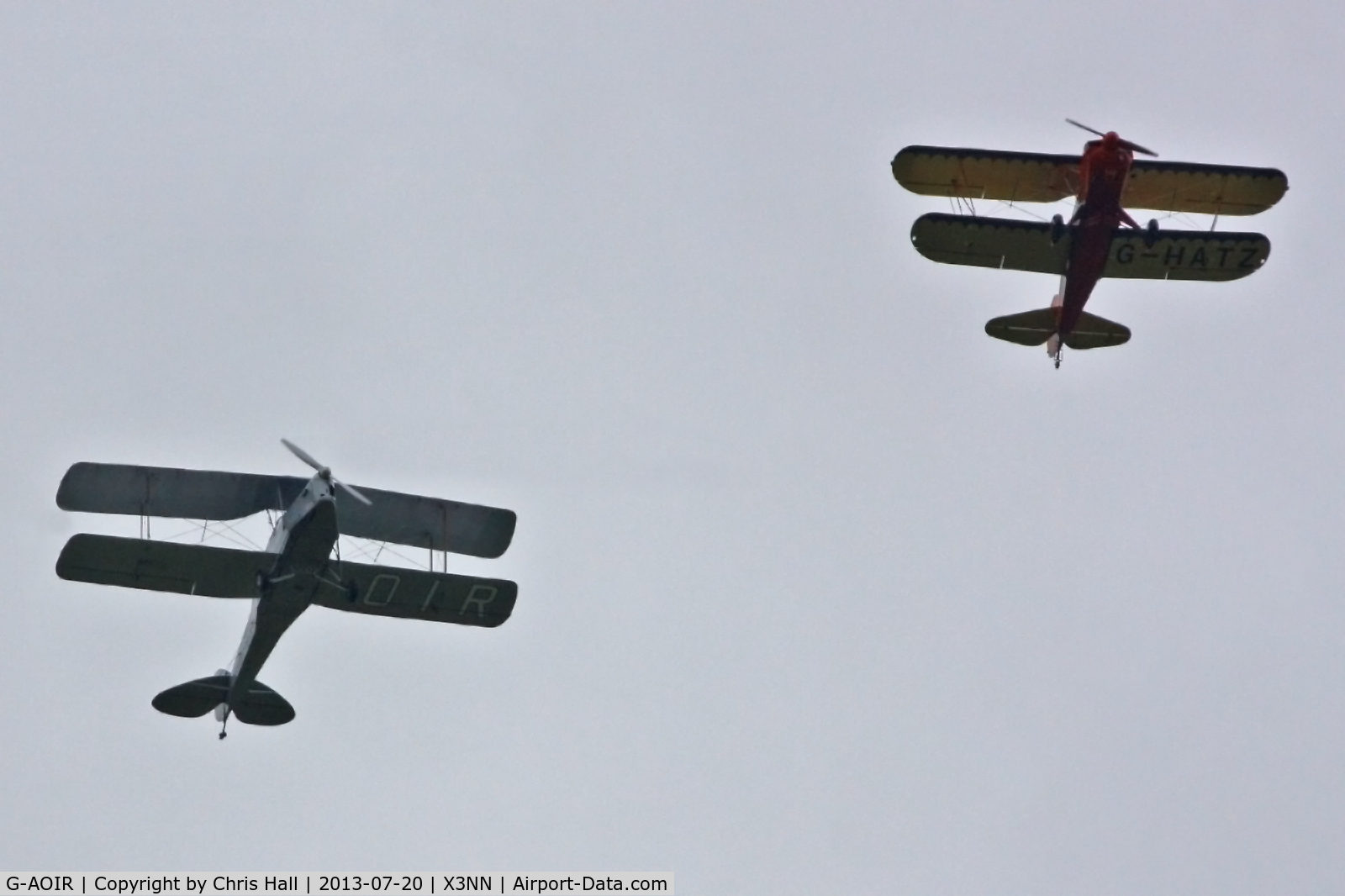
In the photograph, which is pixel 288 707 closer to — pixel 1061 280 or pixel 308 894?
pixel 308 894

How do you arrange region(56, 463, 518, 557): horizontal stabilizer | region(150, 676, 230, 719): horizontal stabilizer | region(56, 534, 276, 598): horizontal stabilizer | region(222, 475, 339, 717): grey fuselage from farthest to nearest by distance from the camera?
region(150, 676, 230, 719): horizontal stabilizer
region(56, 463, 518, 557): horizontal stabilizer
region(56, 534, 276, 598): horizontal stabilizer
region(222, 475, 339, 717): grey fuselage

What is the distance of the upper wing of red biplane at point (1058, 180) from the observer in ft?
95.1

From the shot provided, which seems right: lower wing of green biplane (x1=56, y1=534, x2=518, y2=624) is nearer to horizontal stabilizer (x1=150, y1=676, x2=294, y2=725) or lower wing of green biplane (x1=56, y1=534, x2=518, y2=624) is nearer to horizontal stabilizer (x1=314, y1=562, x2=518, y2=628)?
horizontal stabilizer (x1=314, y1=562, x2=518, y2=628)

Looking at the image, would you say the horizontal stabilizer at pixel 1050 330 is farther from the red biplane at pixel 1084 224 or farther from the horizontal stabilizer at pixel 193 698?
the horizontal stabilizer at pixel 193 698

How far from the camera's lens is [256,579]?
25.9m

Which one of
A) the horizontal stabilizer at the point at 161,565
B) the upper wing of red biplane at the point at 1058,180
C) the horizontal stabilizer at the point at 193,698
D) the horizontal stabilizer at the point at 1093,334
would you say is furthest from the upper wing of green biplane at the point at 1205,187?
the horizontal stabilizer at the point at 193,698

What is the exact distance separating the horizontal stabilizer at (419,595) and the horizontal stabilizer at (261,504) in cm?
96

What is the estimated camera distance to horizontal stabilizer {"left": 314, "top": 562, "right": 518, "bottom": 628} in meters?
26.2

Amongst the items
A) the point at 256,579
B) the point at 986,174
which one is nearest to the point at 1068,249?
the point at 986,174

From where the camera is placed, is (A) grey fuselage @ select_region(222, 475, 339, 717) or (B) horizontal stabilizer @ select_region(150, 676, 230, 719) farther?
(B) horizontal stabilizer @ select_region(150, 676, 230, 719)

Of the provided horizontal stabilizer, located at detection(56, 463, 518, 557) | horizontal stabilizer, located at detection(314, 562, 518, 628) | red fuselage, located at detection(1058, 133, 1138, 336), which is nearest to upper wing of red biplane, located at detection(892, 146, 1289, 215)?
red fuselage, located at detection(1058, 133, 1138, 336)

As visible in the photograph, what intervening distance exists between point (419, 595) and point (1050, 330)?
980cm

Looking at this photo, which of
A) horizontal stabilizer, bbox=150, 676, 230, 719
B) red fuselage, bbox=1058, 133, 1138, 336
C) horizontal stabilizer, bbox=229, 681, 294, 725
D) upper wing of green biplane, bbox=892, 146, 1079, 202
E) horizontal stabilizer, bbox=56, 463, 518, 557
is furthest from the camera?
upper wing of green biplane, bbox=892, 146, 1079, 202

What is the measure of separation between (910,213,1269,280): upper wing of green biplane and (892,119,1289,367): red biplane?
0.04ft
